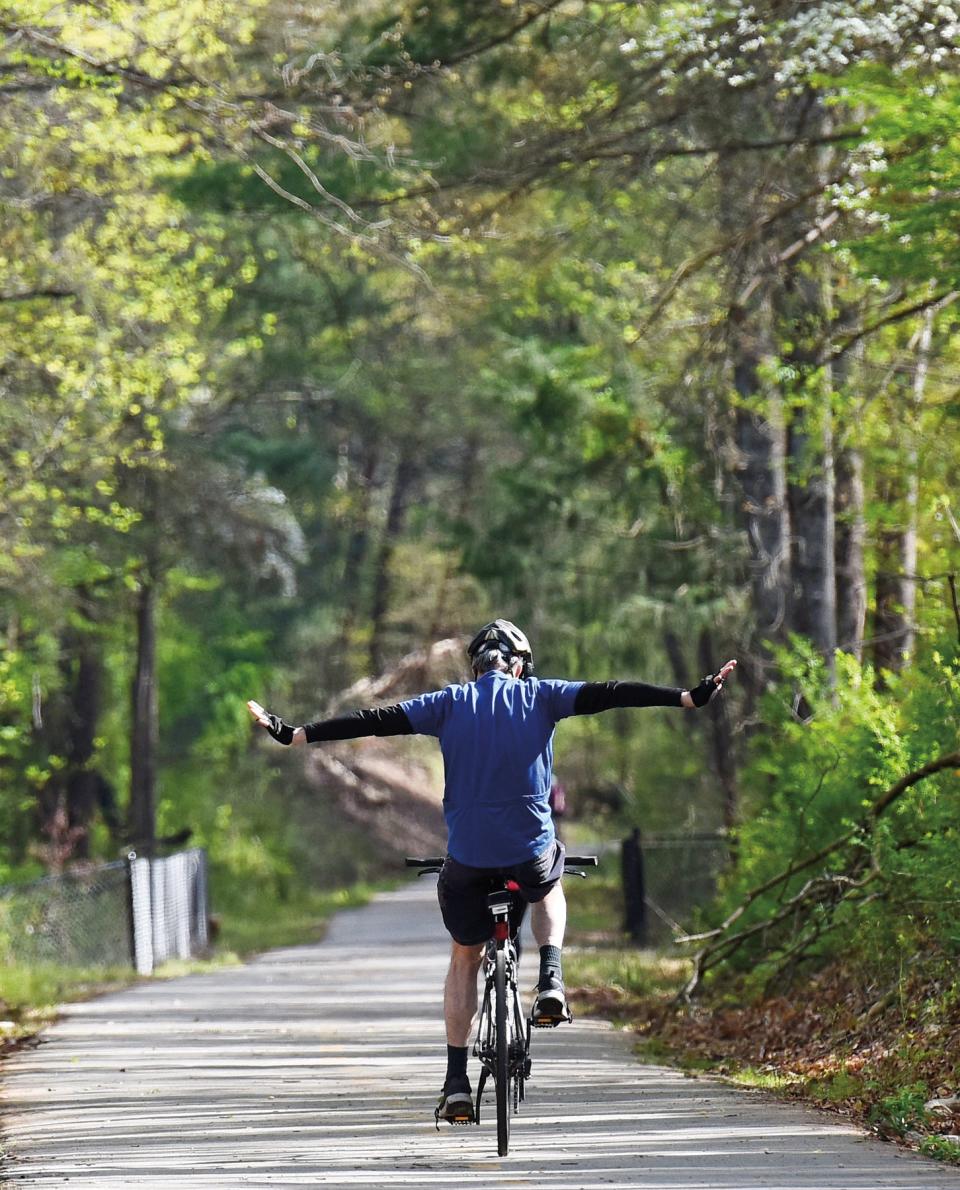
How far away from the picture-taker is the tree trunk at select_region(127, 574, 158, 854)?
109ft

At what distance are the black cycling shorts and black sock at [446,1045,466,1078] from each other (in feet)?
1.44

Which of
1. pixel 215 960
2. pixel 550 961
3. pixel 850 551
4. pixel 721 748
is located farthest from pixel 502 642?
pixel 721 748

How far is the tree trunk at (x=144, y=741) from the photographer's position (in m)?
33.2

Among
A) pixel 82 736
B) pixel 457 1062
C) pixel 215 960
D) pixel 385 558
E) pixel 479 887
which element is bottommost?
pixel 215 960

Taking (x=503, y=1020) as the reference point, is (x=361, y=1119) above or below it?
below

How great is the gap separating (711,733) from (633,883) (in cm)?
780

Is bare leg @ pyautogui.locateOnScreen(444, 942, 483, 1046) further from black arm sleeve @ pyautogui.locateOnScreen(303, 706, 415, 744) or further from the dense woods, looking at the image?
the dense woods

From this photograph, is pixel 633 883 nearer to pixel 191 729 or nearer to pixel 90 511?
pixel 90 511

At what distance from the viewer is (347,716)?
8.04 metres

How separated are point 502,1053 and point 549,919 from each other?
2.08 ft

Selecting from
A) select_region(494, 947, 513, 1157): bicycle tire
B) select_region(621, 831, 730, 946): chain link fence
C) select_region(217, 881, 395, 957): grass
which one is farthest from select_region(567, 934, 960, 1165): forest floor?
select_region(217, 881, 395, 957): grass

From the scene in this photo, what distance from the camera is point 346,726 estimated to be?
7.99 metres

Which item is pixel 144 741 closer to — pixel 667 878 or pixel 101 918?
pixel 101 918

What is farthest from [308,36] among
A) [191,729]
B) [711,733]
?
[191,729]
